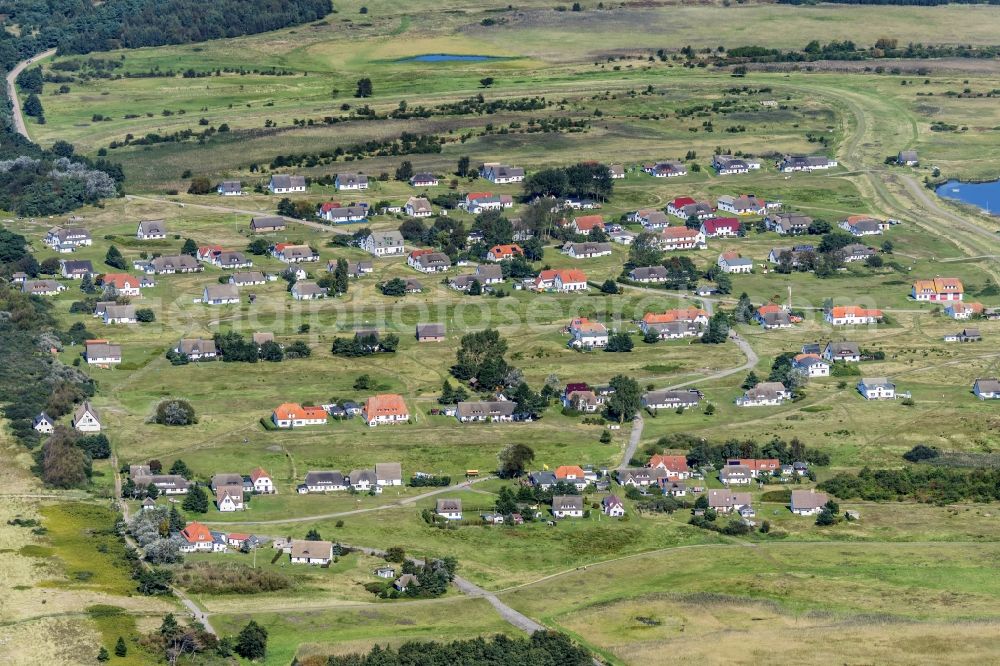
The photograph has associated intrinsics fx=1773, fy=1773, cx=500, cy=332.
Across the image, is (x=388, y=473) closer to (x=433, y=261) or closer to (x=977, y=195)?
(x=433, y=261)

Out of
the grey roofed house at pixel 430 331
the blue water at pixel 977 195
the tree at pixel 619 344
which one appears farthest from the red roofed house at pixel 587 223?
the blue water at pixel 977 195

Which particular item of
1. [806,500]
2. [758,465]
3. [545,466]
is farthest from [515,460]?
[806,500]

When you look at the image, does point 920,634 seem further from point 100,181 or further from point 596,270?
point 100,181

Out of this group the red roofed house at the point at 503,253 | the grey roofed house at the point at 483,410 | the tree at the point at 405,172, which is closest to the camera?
the grey roofed house at the point at 483,410

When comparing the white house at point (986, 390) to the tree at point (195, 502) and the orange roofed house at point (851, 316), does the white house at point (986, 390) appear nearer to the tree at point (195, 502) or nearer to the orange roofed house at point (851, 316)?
the orange roofed house at point (851, 316)

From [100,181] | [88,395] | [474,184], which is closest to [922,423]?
[88,395]

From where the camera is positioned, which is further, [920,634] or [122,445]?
[122,445]
